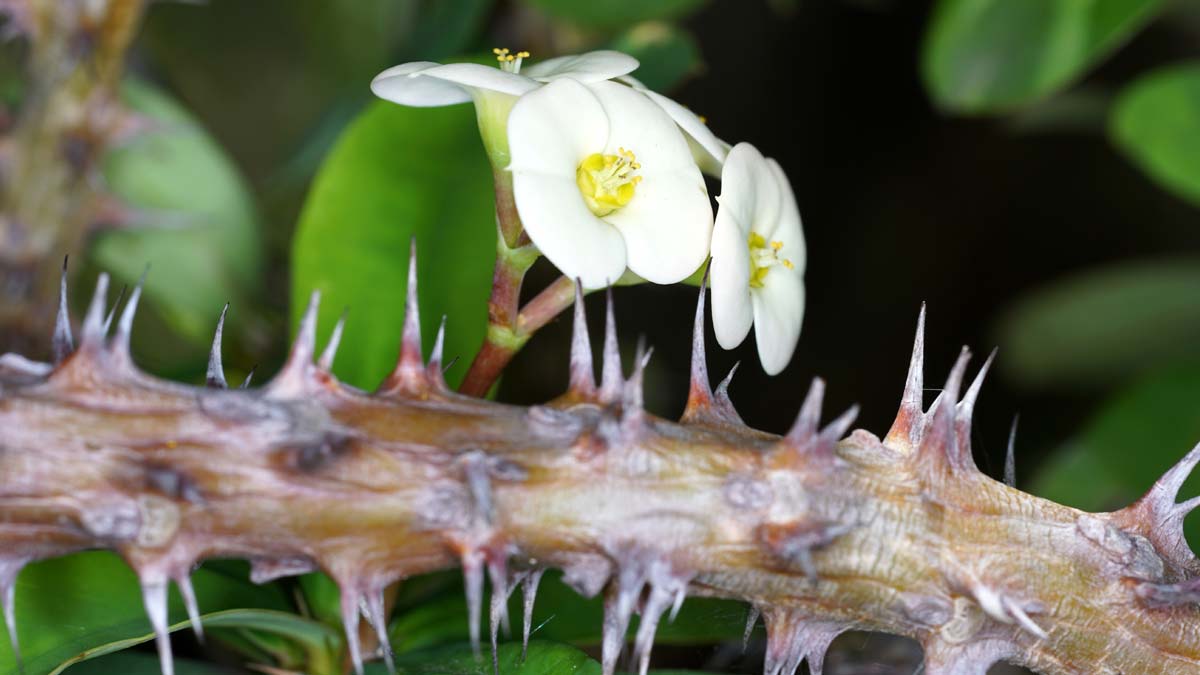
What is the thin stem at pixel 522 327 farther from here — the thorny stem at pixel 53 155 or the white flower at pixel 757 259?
the thorny stem at pixel 53 155

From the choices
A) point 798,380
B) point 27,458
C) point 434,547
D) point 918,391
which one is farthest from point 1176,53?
point 27,458

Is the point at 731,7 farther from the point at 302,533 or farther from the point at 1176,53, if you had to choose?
the point at 302,533

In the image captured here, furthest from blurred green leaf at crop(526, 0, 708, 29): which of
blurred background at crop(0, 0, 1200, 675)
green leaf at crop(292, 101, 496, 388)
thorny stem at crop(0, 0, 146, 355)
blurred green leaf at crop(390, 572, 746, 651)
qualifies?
blurred green leaf at crop(390, 572, 746, 651)

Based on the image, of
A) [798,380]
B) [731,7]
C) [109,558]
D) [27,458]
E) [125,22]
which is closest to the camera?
[27,458]

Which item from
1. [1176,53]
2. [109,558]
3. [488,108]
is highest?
[1176,53]

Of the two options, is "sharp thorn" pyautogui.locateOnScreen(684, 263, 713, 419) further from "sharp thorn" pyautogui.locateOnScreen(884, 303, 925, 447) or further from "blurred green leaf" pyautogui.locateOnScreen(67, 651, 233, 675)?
"blurred green leaf" pyautogui.locateOnScreen(67, 651, 233, 675)

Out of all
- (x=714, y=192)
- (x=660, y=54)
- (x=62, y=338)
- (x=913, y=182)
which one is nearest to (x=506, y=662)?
(x=62, y=338)
